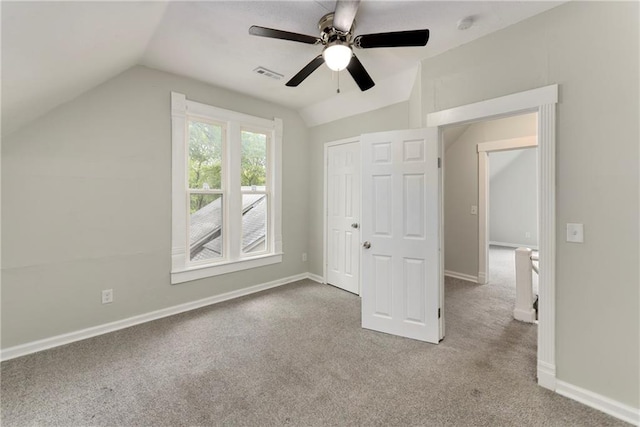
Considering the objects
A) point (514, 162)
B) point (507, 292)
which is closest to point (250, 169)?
point (507, 292)

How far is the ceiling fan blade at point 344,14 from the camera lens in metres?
1.53

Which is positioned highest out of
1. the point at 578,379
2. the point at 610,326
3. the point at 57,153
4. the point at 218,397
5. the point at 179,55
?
the point at 179,55

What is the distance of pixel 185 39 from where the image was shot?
2.37m

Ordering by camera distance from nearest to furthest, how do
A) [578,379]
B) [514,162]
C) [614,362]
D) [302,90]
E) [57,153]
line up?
1. [614,362]
2. [578,379]
3. [57,153]
4. [302,90]
5. [514,162]

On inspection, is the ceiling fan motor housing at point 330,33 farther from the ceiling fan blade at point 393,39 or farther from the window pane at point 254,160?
A: the window pane at point 254,160

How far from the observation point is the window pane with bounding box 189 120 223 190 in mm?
3344

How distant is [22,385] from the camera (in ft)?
6.28

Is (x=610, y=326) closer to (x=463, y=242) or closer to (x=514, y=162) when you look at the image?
(x=463, y=242)

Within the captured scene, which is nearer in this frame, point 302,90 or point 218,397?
point 218,397

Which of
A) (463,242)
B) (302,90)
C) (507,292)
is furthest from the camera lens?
(463,242)

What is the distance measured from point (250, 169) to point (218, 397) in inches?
110

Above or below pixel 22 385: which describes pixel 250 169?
above

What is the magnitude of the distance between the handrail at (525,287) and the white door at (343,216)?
186cm

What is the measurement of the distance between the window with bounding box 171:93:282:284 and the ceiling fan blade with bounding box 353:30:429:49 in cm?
221
